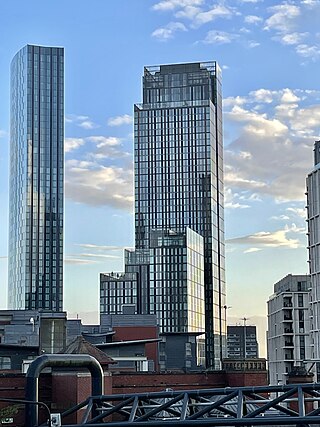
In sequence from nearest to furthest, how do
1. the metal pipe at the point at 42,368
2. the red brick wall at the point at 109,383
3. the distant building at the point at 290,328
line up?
the metal pipe at the point at 42,368
the red brick wall at the point at 109,383
the distant building at the point at 290,328

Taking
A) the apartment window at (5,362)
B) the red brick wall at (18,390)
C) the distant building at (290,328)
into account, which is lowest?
the red brick wall at (18,390)

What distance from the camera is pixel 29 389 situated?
1639 inches

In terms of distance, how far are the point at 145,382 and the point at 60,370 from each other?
33.6 feet

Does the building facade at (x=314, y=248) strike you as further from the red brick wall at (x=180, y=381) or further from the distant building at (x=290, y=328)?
the red brick wall at (x=180, y=381)

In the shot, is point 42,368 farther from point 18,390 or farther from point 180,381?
point 180,381

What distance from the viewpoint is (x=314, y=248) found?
129625 mm

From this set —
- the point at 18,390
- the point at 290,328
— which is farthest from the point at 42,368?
the point at 290,328

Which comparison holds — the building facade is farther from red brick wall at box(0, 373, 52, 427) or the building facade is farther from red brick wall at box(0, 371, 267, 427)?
red brick wall at box(0, 373, 52, 427)

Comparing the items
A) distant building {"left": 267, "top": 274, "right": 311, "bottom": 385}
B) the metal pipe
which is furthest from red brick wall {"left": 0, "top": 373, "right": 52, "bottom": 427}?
distant building {"left": 267, "top": 274, "right": 311, "bottom": 385}

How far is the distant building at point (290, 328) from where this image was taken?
550 feet

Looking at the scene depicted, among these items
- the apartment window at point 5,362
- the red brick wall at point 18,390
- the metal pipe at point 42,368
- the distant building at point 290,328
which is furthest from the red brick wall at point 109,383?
the distant building at point 290,328

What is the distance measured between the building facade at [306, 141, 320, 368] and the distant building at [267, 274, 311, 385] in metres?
34.2

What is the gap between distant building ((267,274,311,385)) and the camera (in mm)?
167625

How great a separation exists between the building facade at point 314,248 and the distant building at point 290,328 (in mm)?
34246
